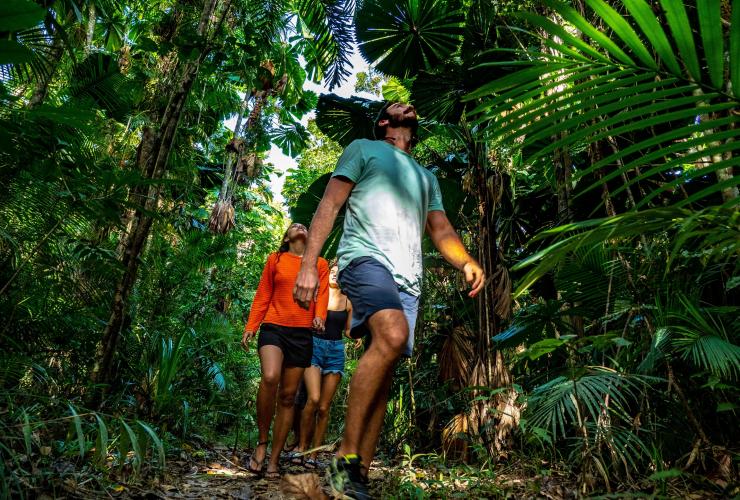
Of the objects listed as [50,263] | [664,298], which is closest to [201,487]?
[50,263]

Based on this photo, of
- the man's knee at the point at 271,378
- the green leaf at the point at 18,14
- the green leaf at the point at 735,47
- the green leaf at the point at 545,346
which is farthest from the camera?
the man's knee at the point at 271,378

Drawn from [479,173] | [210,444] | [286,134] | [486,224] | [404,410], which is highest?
[286,134]

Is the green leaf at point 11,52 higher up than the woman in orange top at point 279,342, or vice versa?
the green leaf at point 11,52

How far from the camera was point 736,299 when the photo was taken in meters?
3.46

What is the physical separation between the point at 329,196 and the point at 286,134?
1023 cm

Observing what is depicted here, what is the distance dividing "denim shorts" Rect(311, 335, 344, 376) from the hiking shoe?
3.15 metres

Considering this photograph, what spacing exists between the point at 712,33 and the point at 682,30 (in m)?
0.06

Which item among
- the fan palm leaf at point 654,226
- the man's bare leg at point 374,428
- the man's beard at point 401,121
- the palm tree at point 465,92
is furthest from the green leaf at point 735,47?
the palm tree at point 465,92

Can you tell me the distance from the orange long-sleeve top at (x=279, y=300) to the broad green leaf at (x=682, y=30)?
3.00m

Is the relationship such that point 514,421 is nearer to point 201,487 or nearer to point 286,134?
point 201,487

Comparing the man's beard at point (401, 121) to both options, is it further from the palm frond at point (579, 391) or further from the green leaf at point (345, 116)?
the green leaf at point (345, 116)

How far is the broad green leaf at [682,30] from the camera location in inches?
41.4

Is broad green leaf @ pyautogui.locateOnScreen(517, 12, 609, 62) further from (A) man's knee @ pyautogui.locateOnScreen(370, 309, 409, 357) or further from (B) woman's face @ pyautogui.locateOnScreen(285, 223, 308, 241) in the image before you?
(B) woman's face @ pyautogui.locateOnScreen(285, 223, 308, 241)

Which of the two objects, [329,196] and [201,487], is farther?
[201,487]
